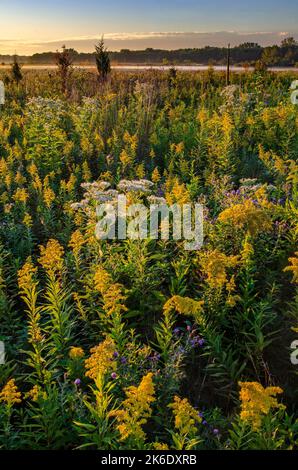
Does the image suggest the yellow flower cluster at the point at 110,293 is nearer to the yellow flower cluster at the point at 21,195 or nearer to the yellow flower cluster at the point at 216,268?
the yellow flower cluster at the point at 216,268

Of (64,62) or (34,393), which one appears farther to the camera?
(64,62)

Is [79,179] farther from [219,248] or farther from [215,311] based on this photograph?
[215,311]

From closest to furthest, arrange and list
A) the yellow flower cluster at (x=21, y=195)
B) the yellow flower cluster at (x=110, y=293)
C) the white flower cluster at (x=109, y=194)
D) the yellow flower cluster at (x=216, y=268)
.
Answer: the yellow flower cluster at (x=110, y=293) < the yellow flower cluster at (x=216, y=268) < the white flower cluster at (x=109, y=194) < the yellow flower cluster at (x=21, y=195)

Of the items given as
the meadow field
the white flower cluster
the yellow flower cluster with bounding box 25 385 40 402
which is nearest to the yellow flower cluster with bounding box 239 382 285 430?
the meadow field

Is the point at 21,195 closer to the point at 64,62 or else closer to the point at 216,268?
the point at 216,268

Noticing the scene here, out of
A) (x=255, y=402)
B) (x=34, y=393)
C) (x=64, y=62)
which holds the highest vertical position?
(x=64, y=62)

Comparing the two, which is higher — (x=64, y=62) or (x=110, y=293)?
(x=64, y=62)

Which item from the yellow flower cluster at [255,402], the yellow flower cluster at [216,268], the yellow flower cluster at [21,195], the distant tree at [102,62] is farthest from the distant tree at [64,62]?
the yellow flower cluster at [255,402]

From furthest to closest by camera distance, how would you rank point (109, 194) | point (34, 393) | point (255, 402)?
point (109, 194)
point (34, 393)
point (255, 402)

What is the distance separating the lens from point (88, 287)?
4438 millimetres

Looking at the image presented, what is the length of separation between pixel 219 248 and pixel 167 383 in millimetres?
1792

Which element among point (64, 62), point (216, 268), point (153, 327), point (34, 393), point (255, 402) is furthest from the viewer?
point (64, 62)

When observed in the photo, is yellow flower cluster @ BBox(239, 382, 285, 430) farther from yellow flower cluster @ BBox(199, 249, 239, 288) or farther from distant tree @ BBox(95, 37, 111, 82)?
distant tree @ BBox(95, 37, 111, 82)

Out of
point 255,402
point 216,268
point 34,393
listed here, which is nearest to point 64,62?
point 216,268
